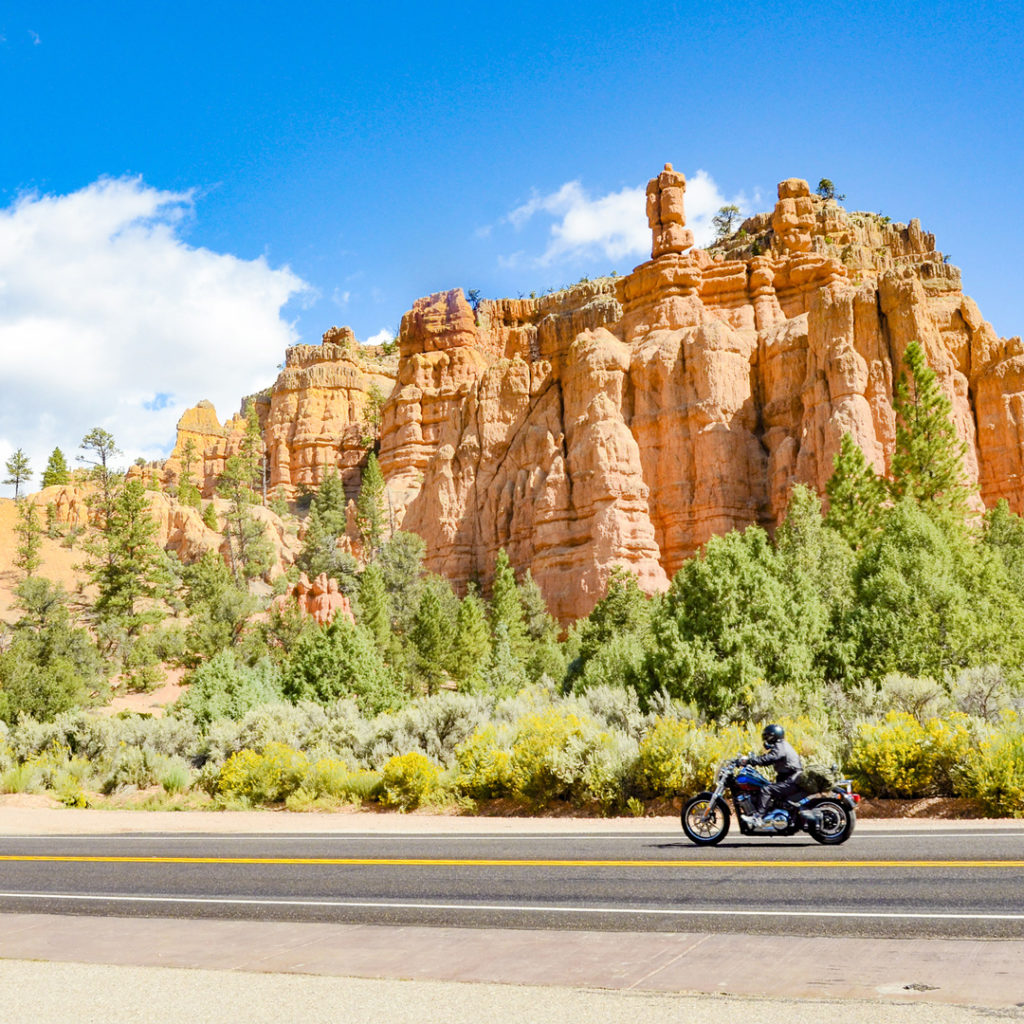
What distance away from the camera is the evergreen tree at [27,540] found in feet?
267

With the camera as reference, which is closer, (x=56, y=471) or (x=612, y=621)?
(x=612, y=621)

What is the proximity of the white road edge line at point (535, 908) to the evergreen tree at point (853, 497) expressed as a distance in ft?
123

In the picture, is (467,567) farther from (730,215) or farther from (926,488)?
(730,215)

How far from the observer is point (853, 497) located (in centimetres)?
4481

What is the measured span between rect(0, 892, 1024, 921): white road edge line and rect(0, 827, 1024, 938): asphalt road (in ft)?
0.08

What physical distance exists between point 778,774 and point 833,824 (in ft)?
2.81

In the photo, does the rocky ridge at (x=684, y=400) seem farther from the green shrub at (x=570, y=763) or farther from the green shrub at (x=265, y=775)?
the green shrub at (x=570, y=763)

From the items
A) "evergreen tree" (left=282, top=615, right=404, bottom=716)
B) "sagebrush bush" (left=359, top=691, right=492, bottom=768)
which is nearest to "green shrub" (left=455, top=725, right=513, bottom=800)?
"sagebrush bush" (left=359, top=691, right=492, bottom=768)

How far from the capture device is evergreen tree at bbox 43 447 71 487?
111312 mm

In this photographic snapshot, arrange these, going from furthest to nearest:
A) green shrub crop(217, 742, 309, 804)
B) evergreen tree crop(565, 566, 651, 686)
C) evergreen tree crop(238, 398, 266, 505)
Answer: evergreen tree crop(238, 398, 266, 505) → evergreen tree crop(565, 566, 651, 686) → green shrub crop(217, 742, 309, 804)

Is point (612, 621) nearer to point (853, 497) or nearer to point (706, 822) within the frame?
point (853, 497)

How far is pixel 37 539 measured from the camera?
8269cm

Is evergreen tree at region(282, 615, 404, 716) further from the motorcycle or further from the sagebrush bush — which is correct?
the motorcycle

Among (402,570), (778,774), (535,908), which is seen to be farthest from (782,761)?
(402,570)
